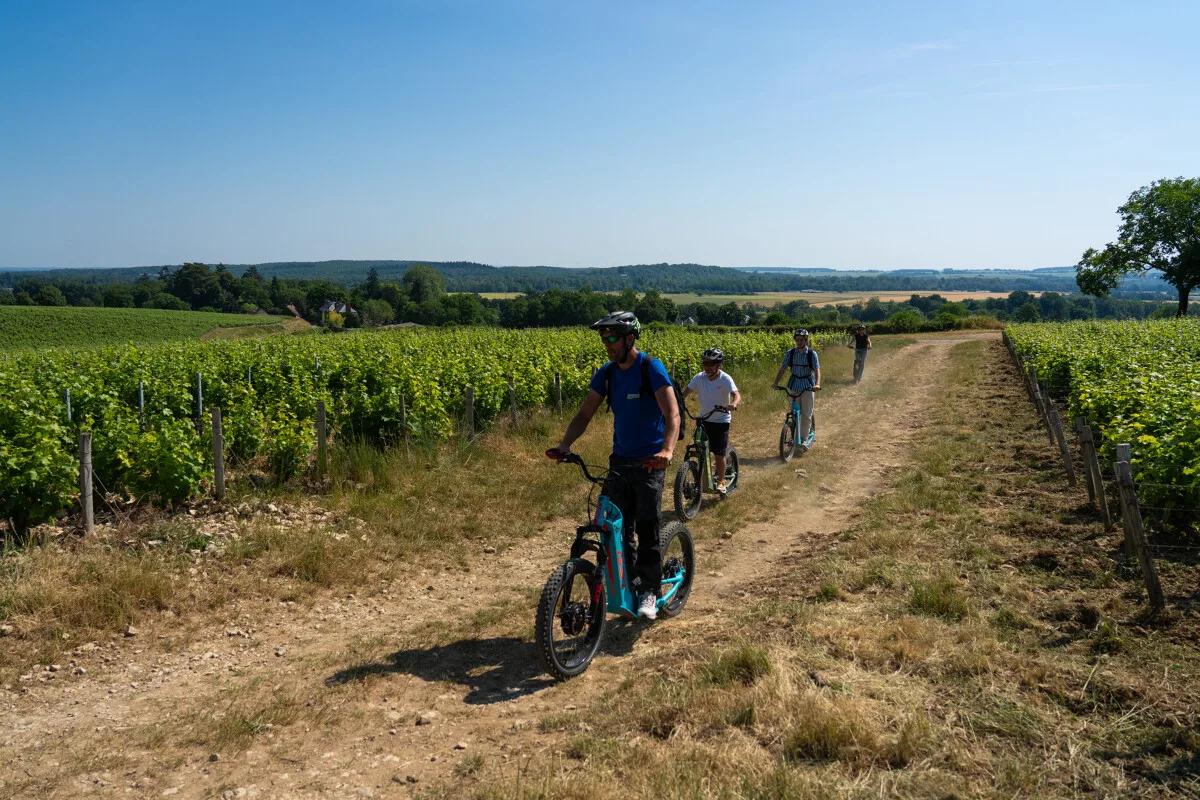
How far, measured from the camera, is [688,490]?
318 inches

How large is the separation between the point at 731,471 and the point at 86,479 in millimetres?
Result: 6443

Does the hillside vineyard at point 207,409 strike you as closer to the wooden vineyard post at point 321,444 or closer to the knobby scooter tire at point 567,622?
the wooden vineyard post at point 321,444

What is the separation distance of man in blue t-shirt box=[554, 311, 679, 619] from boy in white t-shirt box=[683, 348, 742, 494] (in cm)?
346

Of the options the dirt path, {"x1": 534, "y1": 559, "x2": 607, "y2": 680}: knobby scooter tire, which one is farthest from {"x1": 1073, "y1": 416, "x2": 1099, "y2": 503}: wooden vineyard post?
{"x1": 534, "y1": 559, "x2": 607, "y2": 680}: knobby scooter tire

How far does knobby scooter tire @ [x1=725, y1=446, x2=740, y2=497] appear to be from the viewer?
8984 mm

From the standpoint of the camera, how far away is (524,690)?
14.3ft

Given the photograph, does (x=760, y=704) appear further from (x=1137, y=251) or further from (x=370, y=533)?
(x=1137, y=251)

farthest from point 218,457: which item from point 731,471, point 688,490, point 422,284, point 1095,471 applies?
point 422,284

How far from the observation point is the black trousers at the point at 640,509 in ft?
15.4

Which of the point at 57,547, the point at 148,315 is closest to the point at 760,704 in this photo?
the point at 57,547

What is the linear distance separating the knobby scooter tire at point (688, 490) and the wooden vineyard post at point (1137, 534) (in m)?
3.81

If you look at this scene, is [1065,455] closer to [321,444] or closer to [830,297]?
[321,444]

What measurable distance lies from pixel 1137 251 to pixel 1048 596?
62035mm

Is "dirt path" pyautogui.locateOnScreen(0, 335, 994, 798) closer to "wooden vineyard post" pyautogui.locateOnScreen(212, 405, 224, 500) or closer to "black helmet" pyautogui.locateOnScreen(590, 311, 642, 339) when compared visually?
"black helmet" pyautogui.locateOnScreen(590, 311, 642, 339)
